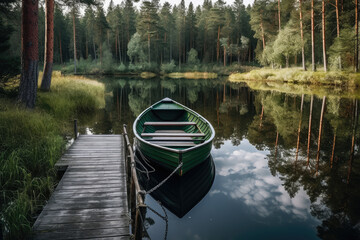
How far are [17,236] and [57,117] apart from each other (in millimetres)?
7536

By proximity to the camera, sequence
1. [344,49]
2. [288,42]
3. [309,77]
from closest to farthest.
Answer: [344,49] → [309,77] → [288,42]

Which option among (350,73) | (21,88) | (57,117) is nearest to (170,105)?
(57,117)

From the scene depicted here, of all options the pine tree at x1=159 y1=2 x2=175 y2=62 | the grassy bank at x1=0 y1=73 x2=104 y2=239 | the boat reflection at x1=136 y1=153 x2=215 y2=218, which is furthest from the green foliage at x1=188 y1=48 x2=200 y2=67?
the boat reflection at x1=136 y1=153 x2=215 y2=218

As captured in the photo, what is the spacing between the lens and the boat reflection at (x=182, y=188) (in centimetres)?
506

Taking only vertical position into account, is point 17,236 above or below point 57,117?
below

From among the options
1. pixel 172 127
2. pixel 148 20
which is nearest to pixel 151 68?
pixel 148 20

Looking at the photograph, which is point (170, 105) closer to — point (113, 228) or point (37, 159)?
point (37, 159)

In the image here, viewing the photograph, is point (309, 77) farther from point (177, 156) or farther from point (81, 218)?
point (81, 218)

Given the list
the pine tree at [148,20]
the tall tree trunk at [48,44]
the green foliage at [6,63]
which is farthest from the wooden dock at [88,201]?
the pine tree at [148,20]

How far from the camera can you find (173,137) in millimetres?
7652

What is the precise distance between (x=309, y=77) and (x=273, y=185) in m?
24.3

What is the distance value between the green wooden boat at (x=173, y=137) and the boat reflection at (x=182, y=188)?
371mm

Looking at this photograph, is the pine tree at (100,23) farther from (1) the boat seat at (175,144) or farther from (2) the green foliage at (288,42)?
(1) the boat seat at (175,144)

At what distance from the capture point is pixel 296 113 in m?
14.2
